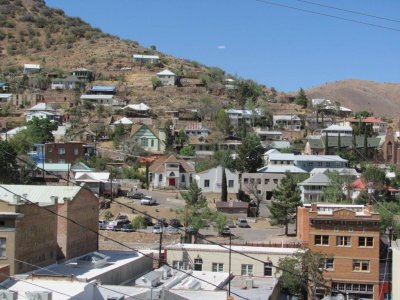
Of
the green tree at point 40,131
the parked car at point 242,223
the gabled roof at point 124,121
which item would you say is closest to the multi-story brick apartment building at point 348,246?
the parked car at point 242,223

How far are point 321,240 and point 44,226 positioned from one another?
1602cm

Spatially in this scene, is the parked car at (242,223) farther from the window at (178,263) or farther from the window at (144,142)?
the window at (144,142)

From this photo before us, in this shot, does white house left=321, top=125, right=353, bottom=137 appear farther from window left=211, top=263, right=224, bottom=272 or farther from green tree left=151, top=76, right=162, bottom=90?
window left=211, top=263, right=224, bottom=272

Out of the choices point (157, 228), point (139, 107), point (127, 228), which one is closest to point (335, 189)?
point (157, 228)

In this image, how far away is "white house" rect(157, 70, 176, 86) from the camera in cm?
11134

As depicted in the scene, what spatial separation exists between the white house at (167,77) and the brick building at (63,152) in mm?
39263

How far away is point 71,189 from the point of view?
3756 cm

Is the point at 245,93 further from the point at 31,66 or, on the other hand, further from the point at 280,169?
the point at 280,169

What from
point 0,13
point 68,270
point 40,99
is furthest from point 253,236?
point 0,13

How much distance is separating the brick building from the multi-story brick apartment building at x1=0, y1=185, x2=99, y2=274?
32.6 meters

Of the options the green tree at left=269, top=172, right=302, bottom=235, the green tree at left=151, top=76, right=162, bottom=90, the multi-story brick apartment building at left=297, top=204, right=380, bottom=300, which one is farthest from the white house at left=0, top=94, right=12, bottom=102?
the multi-story brick apartment building at left=297, top=204, right=380, bottom=300

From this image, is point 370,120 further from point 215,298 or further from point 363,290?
point 215,298

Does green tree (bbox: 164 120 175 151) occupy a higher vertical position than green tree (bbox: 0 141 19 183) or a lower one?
higher

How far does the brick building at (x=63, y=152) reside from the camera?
235 feet
